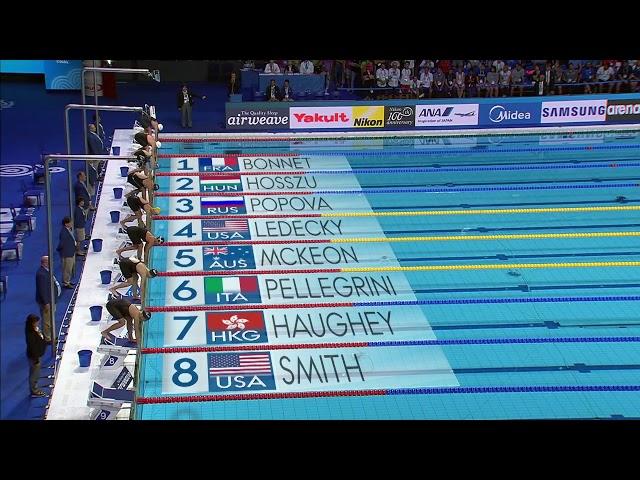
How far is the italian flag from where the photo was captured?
10.5 metres

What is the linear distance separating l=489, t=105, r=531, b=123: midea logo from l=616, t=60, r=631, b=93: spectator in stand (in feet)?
6.91

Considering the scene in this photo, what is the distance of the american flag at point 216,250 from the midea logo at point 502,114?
25.4 ft

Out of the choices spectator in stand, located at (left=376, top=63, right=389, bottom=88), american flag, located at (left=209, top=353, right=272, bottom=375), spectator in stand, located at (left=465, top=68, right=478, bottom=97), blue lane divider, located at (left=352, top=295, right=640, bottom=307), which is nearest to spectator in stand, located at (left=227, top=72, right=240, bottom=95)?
spectator in stand, located at (left=376, top=63, right=389, bottom=88)

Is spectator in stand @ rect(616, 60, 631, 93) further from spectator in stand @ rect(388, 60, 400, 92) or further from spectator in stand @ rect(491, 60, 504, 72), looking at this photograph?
spectator in stand @ rect(388, 60, 400, 92)

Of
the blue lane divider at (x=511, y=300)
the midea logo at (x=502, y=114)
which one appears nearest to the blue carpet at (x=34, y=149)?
the blue lane divider at (x=511, y=300)

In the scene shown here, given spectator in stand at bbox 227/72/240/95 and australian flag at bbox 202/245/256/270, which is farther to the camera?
spectator in stand at bbox 227/72/240/95

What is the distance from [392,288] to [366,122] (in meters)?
7.11

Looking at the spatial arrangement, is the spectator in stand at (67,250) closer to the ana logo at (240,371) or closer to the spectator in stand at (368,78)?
the ana logo at (240,371)

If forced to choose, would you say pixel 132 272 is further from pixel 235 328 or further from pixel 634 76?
pixel 634 76

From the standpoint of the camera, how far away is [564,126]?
17.5 metres

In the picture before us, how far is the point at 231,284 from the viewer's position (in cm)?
1059

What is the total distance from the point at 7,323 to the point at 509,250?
5858mm

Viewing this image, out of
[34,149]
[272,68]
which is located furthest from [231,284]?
[272,68]
